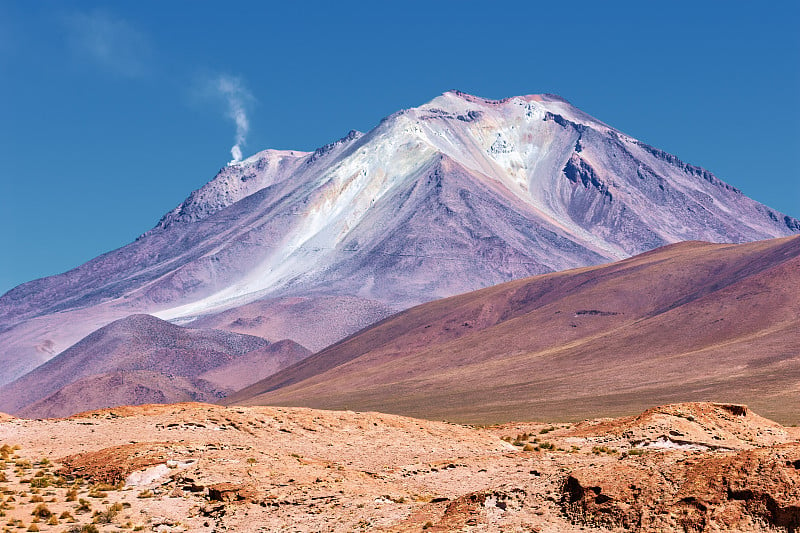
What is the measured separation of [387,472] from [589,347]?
83.6m

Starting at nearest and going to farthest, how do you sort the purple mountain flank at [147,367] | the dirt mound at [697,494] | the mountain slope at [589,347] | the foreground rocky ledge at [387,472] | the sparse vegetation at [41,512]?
the dirt mound at [697,494], the foreground rocky ledge at [387,472], the sparse vegetation at [41,512], the mountain slope at [589,347], the purple mountain flank at [147,367]

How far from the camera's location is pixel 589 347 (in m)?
105

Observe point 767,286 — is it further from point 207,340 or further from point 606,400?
point 207,340

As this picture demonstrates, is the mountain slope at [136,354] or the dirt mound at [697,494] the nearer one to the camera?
the dirt mound at [697,494]

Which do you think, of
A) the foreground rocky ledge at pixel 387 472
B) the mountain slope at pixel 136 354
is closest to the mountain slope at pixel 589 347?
the mountain slope at pixel 136 354

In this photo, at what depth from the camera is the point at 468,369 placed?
109062 millimetres

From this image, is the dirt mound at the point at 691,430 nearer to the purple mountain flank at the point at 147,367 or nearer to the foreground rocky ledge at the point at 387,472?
the foreground rocky ledge at the point at 387,472

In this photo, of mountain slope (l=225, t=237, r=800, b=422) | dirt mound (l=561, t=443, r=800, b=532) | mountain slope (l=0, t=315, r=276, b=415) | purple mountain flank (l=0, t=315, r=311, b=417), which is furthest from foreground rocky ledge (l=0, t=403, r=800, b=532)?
mountain slope (l=0, t=315, r=276, b=415)

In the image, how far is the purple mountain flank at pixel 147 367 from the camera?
141 m

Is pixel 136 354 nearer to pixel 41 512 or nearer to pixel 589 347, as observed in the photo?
pixel 589 347

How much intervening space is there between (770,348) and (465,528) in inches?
2993

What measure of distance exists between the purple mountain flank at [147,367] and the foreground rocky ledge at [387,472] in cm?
11198

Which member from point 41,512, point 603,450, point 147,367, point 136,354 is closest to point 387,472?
point 603,450

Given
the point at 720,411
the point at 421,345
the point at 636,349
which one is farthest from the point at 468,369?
the point at 720,411
